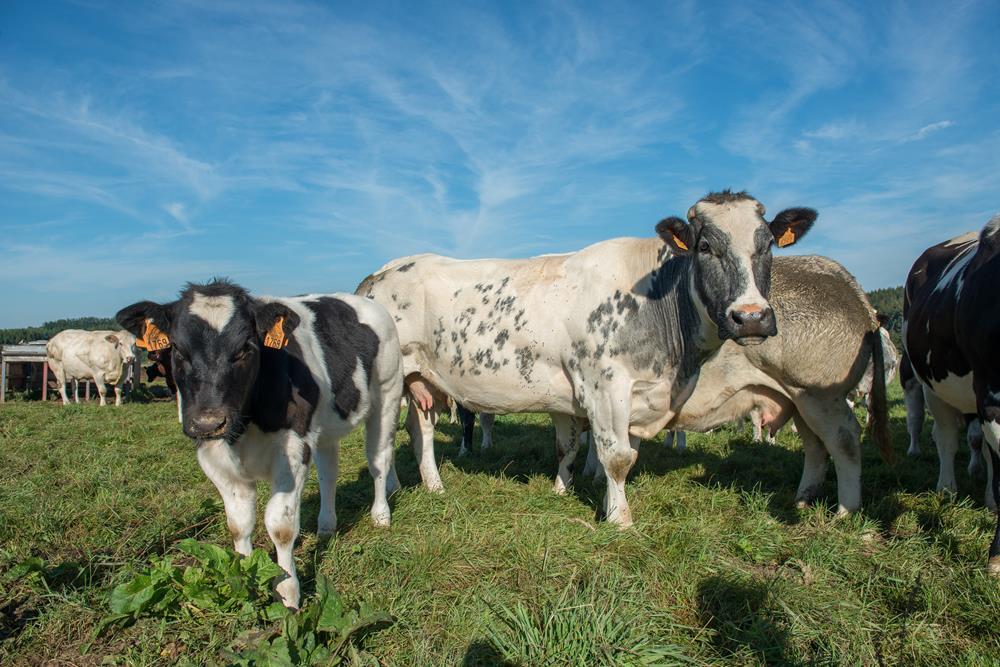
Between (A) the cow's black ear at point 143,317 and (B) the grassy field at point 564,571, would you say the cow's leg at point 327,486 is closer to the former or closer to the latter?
(B) the grassy field at point 564,571

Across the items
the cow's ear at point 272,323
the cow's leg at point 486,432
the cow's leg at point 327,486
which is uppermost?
the cow's ear at point 272,323

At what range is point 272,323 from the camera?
413 cm

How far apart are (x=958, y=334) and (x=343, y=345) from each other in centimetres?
463

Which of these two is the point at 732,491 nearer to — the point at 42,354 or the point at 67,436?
the point at 67,436

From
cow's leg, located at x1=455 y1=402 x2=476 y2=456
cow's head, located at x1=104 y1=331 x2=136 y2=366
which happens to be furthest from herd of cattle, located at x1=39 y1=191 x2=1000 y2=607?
cow's head, located at x1=104 y1=331 x2=136 y2=366

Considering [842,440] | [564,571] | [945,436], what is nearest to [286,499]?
[564,571]

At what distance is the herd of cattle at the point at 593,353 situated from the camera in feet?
13.6

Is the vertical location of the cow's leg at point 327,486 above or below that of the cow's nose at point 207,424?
below

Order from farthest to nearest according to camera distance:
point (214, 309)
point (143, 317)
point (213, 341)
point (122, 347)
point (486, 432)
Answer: point (122, 347)
point (486, 432)
point (143, 317)
point (214, 309)
point (213, 341)

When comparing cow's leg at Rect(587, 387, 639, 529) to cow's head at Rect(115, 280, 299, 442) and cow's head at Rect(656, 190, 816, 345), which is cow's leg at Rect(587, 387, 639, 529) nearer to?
cow's head at Rect(656, 190, 816, 345)

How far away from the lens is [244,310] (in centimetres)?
→ 413

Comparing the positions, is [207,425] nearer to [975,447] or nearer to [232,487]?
[232,487]

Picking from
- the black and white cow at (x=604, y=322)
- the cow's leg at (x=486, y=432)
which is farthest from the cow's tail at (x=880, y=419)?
A: the cow's leg at (x=486, y=432)

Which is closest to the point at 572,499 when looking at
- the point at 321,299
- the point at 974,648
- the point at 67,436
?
the point at 321,299
